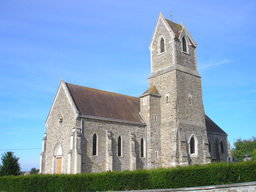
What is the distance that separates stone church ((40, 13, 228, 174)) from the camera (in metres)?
25.4

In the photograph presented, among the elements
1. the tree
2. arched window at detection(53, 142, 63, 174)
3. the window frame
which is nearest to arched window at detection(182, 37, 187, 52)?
the window frame

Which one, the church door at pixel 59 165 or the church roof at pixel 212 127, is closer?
the church door at pixel 59 165

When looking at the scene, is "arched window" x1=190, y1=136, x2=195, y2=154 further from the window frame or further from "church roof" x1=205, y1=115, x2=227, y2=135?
the window frame

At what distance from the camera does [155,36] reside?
34156 millimetres

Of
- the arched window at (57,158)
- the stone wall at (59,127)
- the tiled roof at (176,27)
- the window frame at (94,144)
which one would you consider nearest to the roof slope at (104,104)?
the stone wall at (59,127)

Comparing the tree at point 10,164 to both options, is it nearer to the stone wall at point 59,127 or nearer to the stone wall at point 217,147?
the stone wall at point 59,127

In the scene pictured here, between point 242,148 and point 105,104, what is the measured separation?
119 ft

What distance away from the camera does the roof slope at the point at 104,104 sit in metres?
26.9

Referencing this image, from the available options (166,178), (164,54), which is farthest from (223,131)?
(166,178)

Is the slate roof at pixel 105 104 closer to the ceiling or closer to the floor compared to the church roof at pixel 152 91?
closer to the floor

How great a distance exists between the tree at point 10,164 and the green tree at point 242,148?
135 feet

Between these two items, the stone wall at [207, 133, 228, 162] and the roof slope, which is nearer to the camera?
the roof slope

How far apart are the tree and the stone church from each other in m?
3.66

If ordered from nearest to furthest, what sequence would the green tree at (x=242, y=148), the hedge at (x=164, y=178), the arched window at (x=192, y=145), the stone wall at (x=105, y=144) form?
the hedge at (x=164, y=178) → the stone wall at (x=105, y=144) → the arched window at (x=192, y=145) → the green tree at (x=242, y=148)
